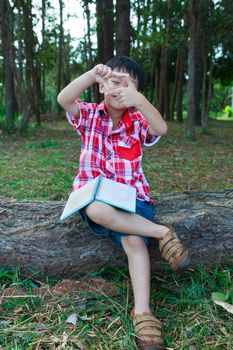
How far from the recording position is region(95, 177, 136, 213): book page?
2.09 meters

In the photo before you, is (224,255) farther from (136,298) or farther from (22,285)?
(22,285)

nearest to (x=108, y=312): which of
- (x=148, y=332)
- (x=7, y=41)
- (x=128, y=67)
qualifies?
(x=148, y=332)

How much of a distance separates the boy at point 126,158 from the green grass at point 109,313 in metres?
0.12

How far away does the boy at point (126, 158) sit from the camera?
2.07 metres

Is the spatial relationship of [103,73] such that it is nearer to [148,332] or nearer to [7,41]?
[148,332]

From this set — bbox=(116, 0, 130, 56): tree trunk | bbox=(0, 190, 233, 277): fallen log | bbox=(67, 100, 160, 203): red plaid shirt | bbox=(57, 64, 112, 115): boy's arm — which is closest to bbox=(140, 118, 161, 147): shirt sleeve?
bbox=(67, 100, 160, 203): red plaid shirt

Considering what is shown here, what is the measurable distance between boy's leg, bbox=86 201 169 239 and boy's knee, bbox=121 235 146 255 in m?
0.03

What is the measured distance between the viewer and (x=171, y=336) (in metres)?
1.99

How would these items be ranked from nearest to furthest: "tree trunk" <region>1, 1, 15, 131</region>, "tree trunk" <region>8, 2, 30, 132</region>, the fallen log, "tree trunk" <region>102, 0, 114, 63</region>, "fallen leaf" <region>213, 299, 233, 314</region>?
"fallen leaf" <region>213, 299, 233, 314</region>
the fallen log
"tree trunk" <region>1, 1, 15, 131</region>
"tree trunk" <region>8, 2, 30, 132</region>
"tree trunk" <region>102, 0, 114, 63</region>

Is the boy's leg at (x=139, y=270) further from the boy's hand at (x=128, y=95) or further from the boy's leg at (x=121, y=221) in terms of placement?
the boy's hand at (x=128, y=95)

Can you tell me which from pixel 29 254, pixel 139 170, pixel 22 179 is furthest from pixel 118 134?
pixel 22 179

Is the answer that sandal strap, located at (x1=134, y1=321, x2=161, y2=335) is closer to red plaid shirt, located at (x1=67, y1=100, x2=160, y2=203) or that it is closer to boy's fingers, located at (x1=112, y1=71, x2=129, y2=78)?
red plaid shirt, located at (x1=67, y1=100, x2=160, y2=203)

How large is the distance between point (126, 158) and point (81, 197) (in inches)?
14.5

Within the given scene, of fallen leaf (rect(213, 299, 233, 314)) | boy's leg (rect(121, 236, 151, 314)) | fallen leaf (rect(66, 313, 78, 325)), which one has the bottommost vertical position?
fallen leaf (rect(66, 313, 78, 325))
